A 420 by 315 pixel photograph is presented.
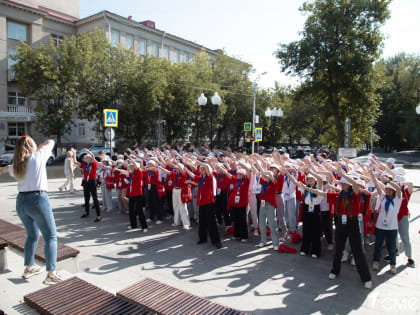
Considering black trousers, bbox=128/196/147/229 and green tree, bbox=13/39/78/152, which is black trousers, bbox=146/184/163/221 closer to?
black trousers, bbox=128/196/147/229

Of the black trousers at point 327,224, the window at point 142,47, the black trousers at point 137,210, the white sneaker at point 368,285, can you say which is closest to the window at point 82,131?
the window at point 142,47

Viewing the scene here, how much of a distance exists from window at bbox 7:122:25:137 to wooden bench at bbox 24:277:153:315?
111 feet

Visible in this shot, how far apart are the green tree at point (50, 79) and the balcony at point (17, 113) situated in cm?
356

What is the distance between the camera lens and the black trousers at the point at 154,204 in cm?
892

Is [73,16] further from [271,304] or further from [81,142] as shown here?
[271,304]

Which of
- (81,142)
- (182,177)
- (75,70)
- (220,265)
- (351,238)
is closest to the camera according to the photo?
(351,238)

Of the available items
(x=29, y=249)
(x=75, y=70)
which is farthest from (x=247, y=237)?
(x=75, y=70)

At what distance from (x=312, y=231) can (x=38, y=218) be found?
4.96 m

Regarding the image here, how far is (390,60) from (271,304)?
2058 inches

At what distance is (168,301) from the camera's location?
350cm

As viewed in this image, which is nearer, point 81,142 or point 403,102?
point 81,142

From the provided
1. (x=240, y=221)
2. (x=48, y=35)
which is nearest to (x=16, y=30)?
(x=48, y=35)

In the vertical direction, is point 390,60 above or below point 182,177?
above

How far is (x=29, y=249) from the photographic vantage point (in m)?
4.29
